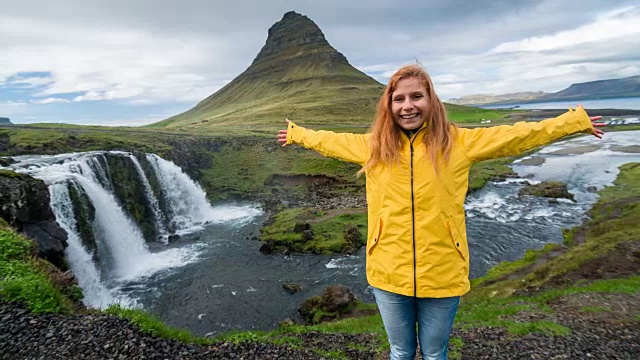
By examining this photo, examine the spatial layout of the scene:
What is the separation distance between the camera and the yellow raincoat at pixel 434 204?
16.7ft

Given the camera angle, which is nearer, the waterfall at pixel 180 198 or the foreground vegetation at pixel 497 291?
the foreground vegetation at pixel 497 291

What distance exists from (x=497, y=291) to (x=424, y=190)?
1831 centimetres

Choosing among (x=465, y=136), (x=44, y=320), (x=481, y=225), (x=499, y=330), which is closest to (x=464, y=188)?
(x=465, y=136)

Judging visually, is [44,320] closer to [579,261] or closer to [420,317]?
[420,317]

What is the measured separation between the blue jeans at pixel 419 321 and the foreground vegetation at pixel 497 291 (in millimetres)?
5609

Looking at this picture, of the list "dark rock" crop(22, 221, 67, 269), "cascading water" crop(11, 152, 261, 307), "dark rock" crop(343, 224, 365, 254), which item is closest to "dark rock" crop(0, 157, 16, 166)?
"cascading water" crop(11, 152, 261, 307)

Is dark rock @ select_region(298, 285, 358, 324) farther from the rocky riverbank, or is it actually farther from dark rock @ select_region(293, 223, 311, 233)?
dark rock @ select_region(293, 223, 311, 233)

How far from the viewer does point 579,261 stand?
64.7ft

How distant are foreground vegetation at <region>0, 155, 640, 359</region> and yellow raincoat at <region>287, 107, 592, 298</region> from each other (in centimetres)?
671

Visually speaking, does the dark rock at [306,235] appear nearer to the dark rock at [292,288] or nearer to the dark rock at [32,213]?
the dark rock at [292,288]

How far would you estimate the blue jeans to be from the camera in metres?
5.42

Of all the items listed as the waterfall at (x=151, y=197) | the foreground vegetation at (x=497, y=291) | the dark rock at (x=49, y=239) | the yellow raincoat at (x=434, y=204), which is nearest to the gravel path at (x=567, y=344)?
the foreground vegetation at (x=497, y=291)

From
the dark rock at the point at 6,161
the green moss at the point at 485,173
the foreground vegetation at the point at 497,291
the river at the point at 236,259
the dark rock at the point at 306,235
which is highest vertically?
the dark rock at the point at 6,161

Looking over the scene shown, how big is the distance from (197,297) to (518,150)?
2460 cm
